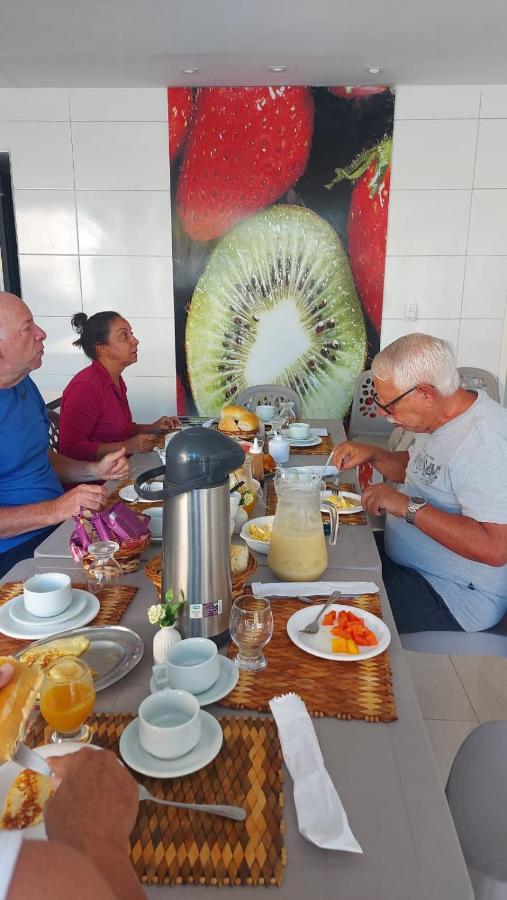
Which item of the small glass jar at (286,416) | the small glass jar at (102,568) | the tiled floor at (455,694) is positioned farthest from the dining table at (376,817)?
the small glass jar at (286,416)

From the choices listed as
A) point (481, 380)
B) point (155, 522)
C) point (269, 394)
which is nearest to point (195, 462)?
point (155, 522)

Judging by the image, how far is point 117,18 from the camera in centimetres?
225

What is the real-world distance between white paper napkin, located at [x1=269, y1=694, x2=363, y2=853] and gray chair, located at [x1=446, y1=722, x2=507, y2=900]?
0.80 feet

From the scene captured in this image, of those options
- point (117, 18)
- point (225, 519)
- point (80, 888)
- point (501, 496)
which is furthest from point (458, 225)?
point (80, 888)

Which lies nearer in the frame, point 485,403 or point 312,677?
point 312,677

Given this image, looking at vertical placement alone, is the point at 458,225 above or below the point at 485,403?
above

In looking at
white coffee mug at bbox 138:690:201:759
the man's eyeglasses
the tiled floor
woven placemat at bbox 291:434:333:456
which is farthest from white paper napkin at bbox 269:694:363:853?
woven placemat at bbox 291:434:333:456

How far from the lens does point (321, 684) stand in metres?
0.83

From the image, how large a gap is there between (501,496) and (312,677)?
2.16 ft

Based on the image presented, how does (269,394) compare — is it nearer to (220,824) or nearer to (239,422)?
(239,422)

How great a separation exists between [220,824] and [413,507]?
90 centimetres

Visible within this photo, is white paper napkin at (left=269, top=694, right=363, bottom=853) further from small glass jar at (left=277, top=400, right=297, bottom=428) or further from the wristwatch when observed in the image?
small glass jar at (left=277, top=400, right=297, bottom=428)

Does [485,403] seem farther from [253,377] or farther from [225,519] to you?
[253,377]

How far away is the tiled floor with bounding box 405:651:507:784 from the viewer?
68.1 inches
